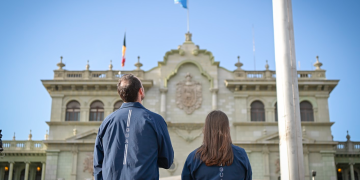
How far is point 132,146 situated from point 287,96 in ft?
26.0

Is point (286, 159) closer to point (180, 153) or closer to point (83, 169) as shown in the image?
point (180, 153)

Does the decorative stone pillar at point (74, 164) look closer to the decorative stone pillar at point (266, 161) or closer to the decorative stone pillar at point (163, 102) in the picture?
the decorative stone pillar at point (163, 102)

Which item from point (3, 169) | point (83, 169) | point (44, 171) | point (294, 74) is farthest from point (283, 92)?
point (3, 169)

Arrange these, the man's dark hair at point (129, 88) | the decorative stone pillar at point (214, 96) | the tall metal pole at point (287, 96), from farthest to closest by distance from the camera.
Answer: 1. the decorative stone pillar at point (214, 96)
2. the tall metal pole at point (287, 96)
3. the man's dark hair at point (129, 88)

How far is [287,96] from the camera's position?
38.0 feet

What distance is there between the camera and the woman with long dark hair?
194 inches

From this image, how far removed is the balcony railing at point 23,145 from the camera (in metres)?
33.0

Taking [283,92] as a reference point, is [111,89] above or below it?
above

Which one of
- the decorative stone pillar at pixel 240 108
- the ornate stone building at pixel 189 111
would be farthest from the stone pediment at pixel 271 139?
the decorative stone pillar at pixel 240 108

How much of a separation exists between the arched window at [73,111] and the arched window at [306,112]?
1701 cm

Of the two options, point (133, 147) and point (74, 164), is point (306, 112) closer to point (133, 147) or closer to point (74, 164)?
point (74, 164)

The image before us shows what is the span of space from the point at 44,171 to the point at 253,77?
17836mm

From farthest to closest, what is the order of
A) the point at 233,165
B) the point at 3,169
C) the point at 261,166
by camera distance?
1. the point at 3,169
2. the point at 261,166
3. the point at 233,165

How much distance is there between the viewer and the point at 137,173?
436cm
